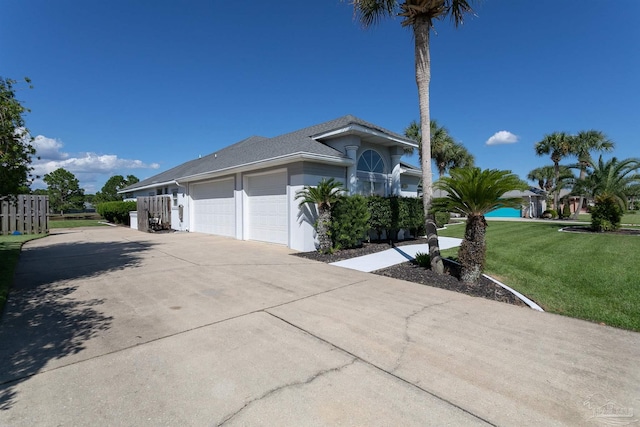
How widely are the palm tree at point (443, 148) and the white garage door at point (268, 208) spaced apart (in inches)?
645

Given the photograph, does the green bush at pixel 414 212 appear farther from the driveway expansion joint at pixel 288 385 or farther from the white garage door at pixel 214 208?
the driveway expansion joint at pixel 288 385

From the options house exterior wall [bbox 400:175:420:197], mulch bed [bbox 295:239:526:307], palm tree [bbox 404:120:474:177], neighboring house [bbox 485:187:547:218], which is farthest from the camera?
neighboring house [bbox 485:187:547:218]

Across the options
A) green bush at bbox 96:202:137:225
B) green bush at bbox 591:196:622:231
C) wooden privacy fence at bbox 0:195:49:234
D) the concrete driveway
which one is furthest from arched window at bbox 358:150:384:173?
green bush at bbox 96:202:137:225

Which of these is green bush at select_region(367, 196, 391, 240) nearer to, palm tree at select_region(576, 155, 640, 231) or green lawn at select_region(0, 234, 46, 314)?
green lawn at select_region(0, 234, 46, 314)

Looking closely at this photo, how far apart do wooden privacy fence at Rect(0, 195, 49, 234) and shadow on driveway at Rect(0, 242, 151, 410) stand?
10.9 meters

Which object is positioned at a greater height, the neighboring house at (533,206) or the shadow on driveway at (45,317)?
the neighboring house at (533,206)

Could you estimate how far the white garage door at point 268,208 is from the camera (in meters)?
12.0

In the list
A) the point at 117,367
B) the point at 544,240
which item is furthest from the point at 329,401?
the point at 544,240

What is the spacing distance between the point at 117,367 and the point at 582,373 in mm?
4832

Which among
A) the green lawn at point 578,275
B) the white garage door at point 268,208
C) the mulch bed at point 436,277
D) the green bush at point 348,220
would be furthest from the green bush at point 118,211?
the green lawn at point 578,275

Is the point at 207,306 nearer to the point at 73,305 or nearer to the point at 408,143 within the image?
the point at 73,305

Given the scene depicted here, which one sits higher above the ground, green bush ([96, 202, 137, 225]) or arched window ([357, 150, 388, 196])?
arched window ([357, 150, 388, 196])

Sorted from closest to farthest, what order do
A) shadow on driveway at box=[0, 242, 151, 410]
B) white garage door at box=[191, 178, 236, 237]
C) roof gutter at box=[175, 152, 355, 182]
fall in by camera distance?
shadow on driveway at box=[0, 242, 151, 410], roof gutter at box=[175, 152, 355, 182], white garage door at box=[191, 178, 236, 237]

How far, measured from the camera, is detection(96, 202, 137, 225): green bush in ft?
77.3
